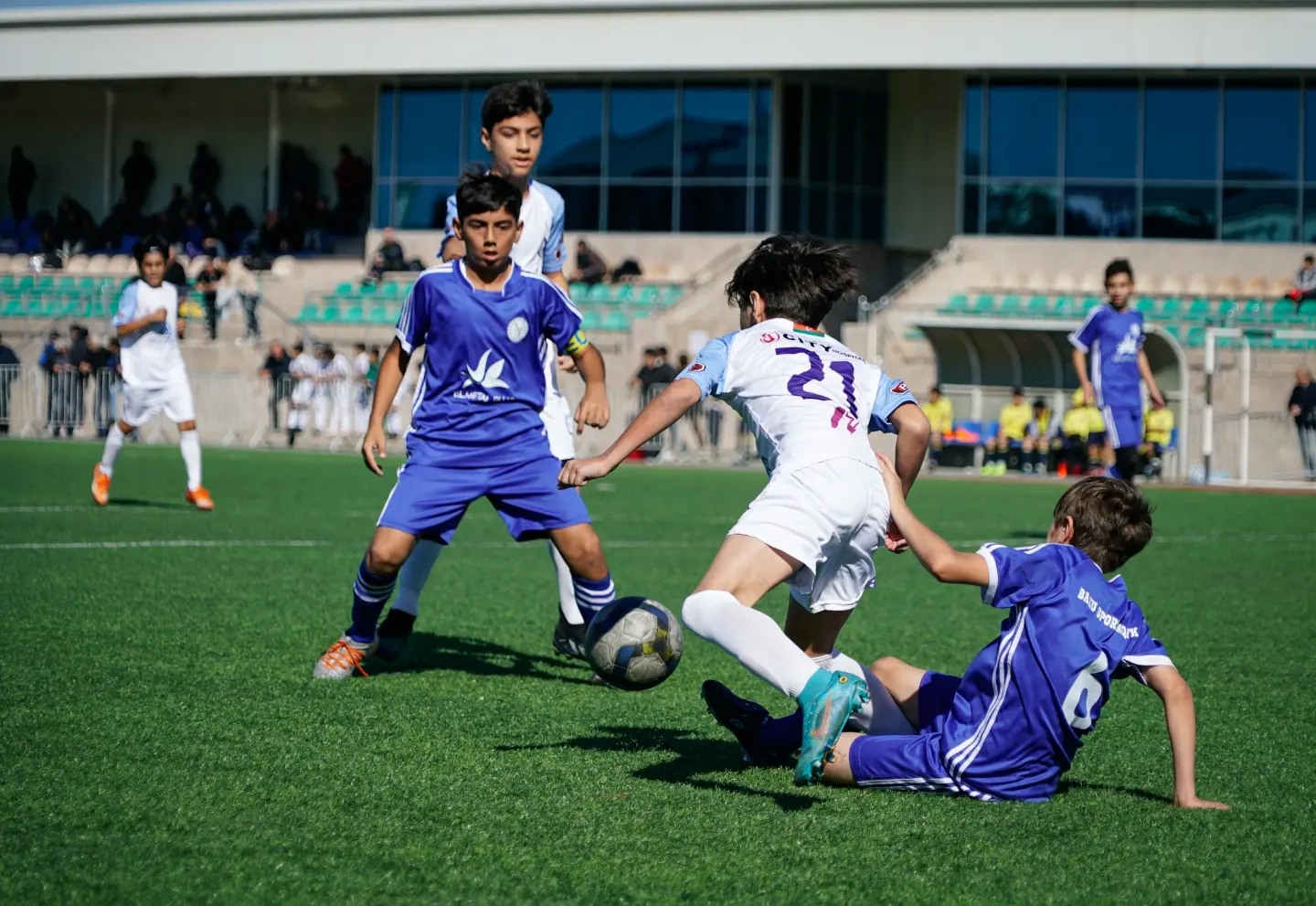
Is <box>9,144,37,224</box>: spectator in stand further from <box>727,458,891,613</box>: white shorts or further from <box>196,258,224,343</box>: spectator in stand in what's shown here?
<box>727,458,891,613</box>: white shorts

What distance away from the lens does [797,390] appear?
479cm

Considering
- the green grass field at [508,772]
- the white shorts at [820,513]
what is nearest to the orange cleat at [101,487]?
the green grass field at [508,772]

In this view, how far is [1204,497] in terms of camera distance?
64.2 ft

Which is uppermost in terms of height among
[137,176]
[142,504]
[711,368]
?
[137,176]

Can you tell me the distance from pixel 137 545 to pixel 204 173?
3125 centimetres

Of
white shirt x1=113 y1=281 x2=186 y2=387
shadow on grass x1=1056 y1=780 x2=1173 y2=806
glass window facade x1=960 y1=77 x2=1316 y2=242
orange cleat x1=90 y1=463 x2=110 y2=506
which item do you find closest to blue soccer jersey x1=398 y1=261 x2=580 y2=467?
shadow on grass x1=1056 y1=780 x2=1173 y2=806

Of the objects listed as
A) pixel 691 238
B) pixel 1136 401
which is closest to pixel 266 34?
pixel 691 238

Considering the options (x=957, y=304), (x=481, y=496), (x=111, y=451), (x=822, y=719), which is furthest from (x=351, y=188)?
(x=822, y=719)

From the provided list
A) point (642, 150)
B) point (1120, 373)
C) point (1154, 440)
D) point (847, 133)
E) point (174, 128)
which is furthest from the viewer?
point (174, 128)

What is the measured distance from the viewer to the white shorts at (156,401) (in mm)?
13672

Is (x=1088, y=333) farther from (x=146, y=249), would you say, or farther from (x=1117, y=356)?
(x=146, y=249)

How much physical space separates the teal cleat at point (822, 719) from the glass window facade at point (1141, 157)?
95.8 feet

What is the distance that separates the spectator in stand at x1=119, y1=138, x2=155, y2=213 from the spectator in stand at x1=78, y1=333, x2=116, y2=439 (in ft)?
45.6

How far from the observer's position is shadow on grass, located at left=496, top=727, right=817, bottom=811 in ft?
15.3
